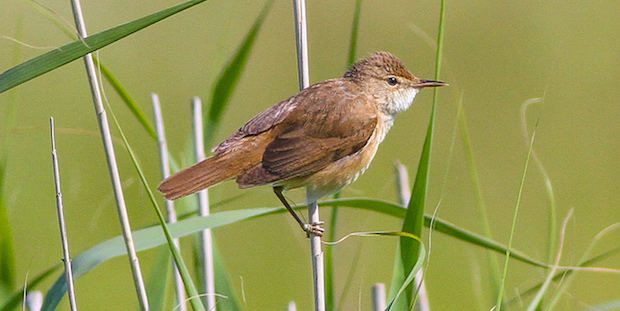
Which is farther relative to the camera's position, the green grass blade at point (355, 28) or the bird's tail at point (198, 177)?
the green grass blade at point (355, 28)

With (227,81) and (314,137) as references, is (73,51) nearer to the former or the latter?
(227,81)

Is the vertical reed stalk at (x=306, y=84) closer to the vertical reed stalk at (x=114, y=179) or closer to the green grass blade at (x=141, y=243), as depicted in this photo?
the green grass blade at (x=141, y=243)

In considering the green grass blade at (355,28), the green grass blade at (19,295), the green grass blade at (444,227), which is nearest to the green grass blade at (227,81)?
the green grass blade at (355,28)

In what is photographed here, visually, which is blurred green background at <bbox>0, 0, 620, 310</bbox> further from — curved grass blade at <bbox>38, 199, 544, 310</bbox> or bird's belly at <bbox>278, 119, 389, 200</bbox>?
curved grass blade at <bbox>38, 199, 544, 310</bbox>

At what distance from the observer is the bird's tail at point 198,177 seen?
1580 mm

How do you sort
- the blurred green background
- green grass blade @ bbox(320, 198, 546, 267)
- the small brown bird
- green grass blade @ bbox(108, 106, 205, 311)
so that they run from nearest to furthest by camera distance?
green grass blade @ bbox(108, 106, 205, 311), green grass blade @ bbox(320, 198, 546, 267), the small brown bird, the blurred green background

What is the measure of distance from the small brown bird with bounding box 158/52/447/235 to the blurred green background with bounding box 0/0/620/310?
2.87m

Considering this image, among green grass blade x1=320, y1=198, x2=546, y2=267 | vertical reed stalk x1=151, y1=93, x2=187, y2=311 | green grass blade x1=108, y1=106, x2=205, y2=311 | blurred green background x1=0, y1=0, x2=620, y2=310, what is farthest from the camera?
blurred green background x1=0, y1=0, x2=620, y2=310

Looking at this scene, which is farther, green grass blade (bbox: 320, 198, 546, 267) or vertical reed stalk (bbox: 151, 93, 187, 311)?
vertical reed stalk (bbox: 151, 93, 187, 311)

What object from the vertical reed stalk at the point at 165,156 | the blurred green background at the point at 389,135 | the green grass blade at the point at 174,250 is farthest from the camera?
the blurred green background at the point at 389,135

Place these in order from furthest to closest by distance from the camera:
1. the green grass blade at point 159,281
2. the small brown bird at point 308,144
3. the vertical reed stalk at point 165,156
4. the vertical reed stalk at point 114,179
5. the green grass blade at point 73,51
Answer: the vertical reed stalk at point 165,156 < the small brown bird at point 308,144 < the green grass blade at point 159,281 < the vertical reed stalk at point 114,179 < the green grass blade at point 73,51

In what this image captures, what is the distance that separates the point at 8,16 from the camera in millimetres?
9141

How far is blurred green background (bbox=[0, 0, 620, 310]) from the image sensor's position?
5887mm

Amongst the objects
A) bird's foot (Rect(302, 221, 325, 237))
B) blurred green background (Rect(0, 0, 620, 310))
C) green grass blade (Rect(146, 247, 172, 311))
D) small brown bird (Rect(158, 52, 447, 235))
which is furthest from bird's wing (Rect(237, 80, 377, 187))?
blurred green background (Rect(0, 0, 620, 310))
